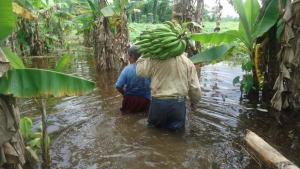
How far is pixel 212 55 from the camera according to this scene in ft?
25.3

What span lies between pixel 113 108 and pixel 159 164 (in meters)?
3.05

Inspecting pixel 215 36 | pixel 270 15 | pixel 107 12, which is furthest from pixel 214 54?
pixel 107 12

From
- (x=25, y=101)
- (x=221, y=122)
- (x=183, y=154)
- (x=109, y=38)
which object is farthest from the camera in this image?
(x=109, y=38)

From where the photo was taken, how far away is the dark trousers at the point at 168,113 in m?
5.68

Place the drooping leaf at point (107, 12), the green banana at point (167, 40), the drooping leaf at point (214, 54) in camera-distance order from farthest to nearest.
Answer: the drooping leaf at point (107, 12) < the drooping leaf at point (214, 54) < the green banana at point (167, 40)

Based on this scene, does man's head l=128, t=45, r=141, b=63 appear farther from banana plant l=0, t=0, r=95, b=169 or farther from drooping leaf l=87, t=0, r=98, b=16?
drooping leaf l=87, t=0, r=98, b=16

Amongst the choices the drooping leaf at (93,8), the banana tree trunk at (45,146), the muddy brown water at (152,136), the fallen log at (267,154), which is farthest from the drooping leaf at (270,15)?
the drooping leaf at (93,8)

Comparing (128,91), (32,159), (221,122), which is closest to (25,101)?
(128,91)

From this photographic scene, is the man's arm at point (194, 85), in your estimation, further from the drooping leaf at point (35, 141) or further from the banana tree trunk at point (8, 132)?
the banana tree trunk at point (8, 132)

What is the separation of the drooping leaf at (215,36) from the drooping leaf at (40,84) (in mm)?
4161

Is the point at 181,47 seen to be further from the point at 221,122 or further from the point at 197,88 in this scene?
the point at 221,122

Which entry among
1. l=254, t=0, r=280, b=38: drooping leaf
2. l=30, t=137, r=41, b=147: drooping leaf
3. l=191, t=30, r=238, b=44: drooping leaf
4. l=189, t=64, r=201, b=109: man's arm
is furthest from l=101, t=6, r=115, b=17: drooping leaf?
l=30, t=137, r=41, b=147: drooping leaf

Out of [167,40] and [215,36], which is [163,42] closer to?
[167,40]

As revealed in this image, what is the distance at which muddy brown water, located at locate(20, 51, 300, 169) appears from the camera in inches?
200
